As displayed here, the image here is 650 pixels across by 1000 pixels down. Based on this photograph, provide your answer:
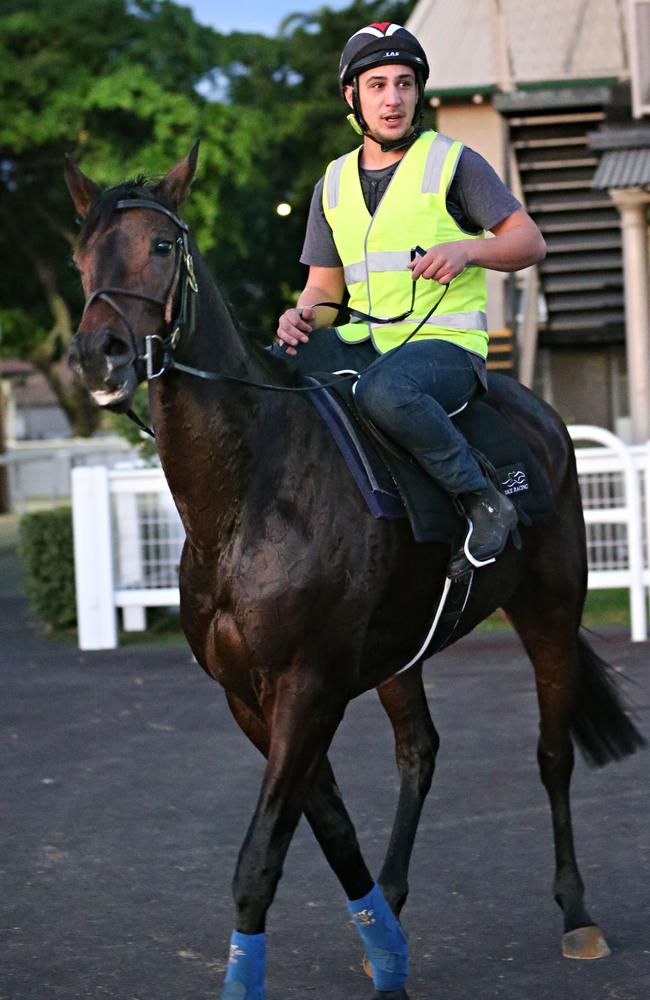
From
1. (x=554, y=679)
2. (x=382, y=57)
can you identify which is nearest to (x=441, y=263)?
(x=382, y=57)

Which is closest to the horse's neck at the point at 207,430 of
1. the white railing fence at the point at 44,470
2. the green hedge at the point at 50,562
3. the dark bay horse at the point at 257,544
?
the dark bay horse at the point at 257,544

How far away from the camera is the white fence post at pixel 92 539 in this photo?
11219 millimetres

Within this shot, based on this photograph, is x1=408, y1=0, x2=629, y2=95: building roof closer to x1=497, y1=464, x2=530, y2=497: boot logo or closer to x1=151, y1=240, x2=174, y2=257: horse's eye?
x1=497, y1=464, x2=530, y2=497: boot logo

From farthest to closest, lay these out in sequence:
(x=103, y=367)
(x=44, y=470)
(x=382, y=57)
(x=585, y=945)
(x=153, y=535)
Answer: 1. (x=44, y=470)
2. (x=153, y=535)
3. (x=585, y=945)
4. (x=382, y=57)
5. (x=103, y=367)

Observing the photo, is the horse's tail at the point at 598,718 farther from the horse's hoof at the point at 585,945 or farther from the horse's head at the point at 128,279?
the horse's head at the point at 128,279

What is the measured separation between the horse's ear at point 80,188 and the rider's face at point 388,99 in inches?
39.8

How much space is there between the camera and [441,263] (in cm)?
437

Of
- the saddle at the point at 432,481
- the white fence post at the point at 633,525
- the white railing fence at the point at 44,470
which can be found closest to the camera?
the saddle at the point at 432,481

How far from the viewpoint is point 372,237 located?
4.67m

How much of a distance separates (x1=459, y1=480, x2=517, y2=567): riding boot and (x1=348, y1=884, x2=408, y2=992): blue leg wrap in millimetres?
1065

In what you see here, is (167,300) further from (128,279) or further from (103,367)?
(103,367)

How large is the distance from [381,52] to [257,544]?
1600 mm

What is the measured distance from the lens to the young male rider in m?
4.46

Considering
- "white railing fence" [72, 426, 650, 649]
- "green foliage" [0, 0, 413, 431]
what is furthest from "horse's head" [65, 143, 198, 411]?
"green foliage" [0, 0, 413, 431]
